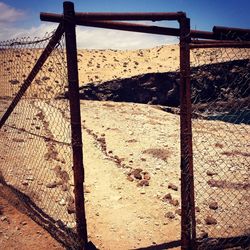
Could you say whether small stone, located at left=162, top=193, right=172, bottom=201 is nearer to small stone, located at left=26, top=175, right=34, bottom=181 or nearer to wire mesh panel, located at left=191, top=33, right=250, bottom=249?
wire mesh panel, located at left=191, top=33, right=250, bottom=249

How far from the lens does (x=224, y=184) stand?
687 centimetres

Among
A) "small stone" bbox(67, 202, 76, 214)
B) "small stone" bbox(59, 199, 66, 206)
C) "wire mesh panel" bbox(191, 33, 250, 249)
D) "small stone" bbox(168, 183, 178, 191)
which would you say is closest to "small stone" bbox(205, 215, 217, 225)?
"wire mesh panel" bbox(191, 33, 250, 249)

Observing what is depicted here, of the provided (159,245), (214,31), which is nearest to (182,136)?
(214,31)

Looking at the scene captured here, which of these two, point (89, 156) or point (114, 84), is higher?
point (114, 84)

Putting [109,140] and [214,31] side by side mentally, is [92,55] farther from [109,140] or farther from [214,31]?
[214,31]

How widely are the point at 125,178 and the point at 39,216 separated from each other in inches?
97.5

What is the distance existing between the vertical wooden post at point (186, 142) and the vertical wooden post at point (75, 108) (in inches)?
44.4

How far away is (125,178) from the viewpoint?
6.90 meters

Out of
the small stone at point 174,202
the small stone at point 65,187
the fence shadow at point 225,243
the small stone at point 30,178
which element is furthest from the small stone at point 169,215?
the small stone at point 30,178

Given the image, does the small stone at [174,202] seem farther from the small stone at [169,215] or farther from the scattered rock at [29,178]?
the scattered rock at [29,178]

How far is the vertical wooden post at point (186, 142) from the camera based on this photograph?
3.20 metres

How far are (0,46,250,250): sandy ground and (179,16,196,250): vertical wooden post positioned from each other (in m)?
0.88

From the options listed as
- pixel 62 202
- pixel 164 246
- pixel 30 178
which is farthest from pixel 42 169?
pixel 164 246

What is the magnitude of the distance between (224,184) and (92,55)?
96.8 ft
